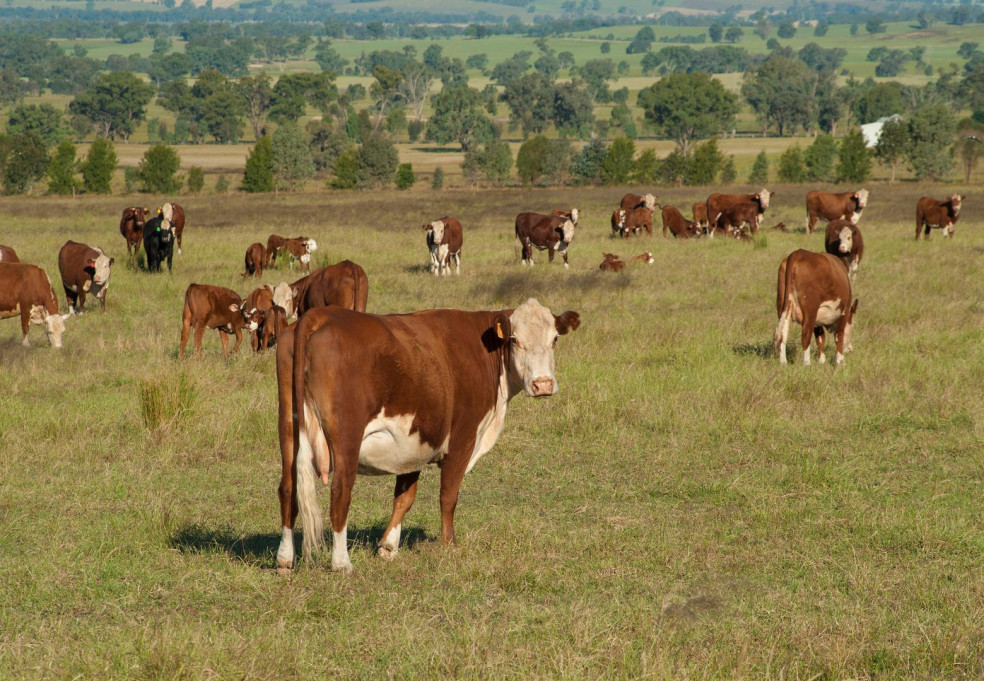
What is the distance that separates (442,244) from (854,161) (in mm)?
44737

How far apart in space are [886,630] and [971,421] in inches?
204

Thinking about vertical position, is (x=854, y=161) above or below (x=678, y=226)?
above

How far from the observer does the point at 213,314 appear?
14.1m

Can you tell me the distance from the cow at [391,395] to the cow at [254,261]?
15.8 m

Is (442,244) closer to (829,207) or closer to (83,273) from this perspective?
(83,273)

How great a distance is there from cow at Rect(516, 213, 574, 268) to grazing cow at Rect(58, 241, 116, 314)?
9.60m

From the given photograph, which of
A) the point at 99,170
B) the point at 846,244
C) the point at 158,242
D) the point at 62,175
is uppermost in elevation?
the point at 846,244

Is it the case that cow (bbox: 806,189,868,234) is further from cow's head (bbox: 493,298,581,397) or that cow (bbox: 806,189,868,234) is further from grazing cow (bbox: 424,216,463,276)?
cow's head (bbox: 493,298,581,397)

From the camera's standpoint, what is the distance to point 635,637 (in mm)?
5215

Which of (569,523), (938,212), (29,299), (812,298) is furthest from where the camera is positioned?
(938,212)

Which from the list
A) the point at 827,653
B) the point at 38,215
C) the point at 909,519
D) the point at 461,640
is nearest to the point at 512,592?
the point at 461,640

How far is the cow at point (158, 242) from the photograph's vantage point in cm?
2227

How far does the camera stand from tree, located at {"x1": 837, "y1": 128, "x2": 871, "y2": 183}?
60312 millimetres

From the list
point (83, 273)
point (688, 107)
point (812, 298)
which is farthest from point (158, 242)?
point (688, 107)
